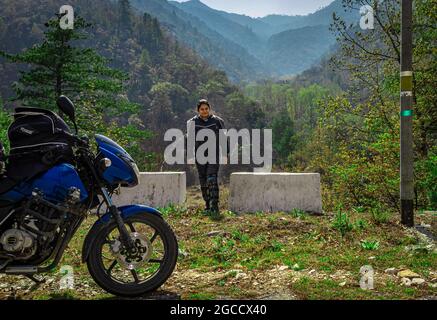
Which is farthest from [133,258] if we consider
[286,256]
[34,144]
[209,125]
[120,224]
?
[209,125]

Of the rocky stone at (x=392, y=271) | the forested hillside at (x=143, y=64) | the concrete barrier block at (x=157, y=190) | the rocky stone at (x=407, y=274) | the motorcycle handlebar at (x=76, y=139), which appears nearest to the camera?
the motorcycle handlebar at (x=76, y=139)

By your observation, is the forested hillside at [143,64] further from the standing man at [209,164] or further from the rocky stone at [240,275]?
the rocky stone at [240,275]

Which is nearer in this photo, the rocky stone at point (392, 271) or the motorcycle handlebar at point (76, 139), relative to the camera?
the motorcycle handlebar at point (76, 139)

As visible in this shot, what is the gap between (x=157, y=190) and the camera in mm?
9070

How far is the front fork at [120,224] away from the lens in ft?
12.9

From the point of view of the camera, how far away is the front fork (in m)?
3.92

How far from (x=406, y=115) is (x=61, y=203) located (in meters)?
5.53

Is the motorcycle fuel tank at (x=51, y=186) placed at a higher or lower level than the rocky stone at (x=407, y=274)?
higher

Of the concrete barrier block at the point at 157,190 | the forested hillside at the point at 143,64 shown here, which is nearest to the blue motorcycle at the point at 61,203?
the concrete barrier block at the point at 157,190

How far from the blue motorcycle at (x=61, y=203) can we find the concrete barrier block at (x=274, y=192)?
474 centimetres

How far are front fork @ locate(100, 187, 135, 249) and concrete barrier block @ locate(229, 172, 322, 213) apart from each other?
4802mm

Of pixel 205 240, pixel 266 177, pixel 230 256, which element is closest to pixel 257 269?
pixel 230 256

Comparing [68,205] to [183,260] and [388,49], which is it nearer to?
[183,260]

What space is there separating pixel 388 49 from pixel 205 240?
14957mm
